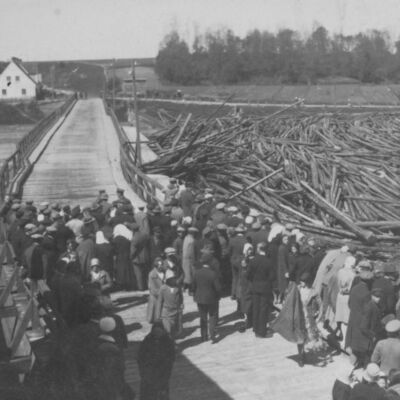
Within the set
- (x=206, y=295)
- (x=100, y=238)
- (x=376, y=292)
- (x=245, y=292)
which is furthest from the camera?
(x=100, y=238)

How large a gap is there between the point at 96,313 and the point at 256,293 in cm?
351

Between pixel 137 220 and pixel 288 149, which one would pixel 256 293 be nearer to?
pixel 137 220

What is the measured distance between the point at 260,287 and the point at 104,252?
2971mm

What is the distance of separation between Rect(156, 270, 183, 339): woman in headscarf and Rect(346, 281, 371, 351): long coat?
241 centimetres

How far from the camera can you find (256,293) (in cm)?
1136

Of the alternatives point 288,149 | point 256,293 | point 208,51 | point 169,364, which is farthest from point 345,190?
point 208,51

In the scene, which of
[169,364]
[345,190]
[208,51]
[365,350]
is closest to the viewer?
[169,364]

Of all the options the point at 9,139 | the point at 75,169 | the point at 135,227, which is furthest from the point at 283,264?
the point at 9,139

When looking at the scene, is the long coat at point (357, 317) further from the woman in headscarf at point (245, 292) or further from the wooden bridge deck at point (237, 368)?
the woman in headscarf at point (245, 292)

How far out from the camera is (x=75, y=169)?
27266 millimetres

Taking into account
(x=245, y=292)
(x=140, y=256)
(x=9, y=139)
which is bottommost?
(x=245, y=292)

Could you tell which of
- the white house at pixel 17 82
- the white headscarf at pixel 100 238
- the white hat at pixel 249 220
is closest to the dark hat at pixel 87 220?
the white headscarf at pixel 100 238

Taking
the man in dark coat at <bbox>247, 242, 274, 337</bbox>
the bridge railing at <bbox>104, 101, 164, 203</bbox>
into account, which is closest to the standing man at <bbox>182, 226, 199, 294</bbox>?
the man in dark coat at <bbox>247, 242, 274, 337</bbox>

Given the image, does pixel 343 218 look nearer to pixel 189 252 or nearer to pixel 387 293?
pixel 189 252
